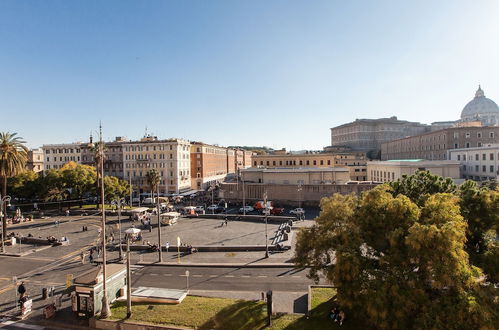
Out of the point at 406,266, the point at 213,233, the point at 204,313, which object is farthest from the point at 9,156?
the point at 406,266

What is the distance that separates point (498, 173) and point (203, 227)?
64.8 meters

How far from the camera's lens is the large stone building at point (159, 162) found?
87125 mm

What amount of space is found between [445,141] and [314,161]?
41547mm

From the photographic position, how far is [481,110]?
17225 cm

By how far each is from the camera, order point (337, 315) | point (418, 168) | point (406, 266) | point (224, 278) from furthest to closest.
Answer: point (418, 168) → point (224, 278) → point (337, 315) → point (406, 266)

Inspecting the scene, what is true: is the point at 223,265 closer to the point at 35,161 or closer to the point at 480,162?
the point at 480,162

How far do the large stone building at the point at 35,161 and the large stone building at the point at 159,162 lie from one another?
42185mm

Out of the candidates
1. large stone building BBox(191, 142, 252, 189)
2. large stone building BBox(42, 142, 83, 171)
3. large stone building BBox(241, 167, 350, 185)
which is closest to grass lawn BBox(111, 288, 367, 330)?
large stone building BBox(241, 167, 350, 185)

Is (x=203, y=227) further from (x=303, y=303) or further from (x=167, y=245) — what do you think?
(x=303, y=303)

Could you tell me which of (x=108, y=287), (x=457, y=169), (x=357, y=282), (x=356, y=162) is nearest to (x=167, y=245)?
(x=108, y=287)

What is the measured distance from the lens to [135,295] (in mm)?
22547

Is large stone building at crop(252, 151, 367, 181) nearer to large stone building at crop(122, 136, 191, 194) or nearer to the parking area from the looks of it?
large stone building at crop(122, 136, 191, 194)

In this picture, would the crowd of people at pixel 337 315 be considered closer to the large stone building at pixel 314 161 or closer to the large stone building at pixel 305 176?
the large stone building at pixel 305 176

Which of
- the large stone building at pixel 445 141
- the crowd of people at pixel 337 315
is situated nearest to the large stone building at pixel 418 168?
the large stone building at pixel 445 141
